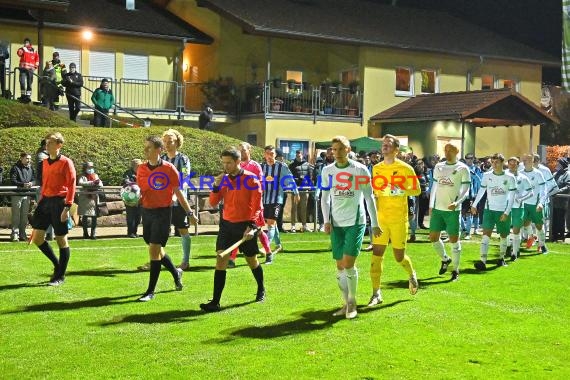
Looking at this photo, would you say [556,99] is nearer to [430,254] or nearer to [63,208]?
[430,254]

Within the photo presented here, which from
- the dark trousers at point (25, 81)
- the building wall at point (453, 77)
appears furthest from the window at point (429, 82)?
the dark trousers at point (25, 81)

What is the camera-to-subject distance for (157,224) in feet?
33.1

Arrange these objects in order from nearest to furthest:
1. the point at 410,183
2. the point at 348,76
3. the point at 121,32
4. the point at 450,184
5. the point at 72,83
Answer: the point at 410,183, the point at 450,184, the point at 72,83, the point at 121,32, the point at 348,76

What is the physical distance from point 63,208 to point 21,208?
6.56 metres

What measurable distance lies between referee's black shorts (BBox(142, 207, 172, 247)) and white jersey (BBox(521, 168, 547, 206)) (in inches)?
357

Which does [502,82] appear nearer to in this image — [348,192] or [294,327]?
[348,192]

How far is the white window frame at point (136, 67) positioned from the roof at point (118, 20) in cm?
103

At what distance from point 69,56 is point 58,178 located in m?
21.9

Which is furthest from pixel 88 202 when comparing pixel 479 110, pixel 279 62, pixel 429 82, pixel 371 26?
pixel 429 82

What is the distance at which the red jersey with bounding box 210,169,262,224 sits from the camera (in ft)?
31.8

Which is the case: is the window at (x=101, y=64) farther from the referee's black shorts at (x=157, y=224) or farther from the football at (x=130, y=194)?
the referee's black shorts at (x=157, y=224)

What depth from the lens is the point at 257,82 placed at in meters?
35.9

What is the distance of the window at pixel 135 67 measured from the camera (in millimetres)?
33031

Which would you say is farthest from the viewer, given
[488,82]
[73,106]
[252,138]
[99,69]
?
[488,82]
